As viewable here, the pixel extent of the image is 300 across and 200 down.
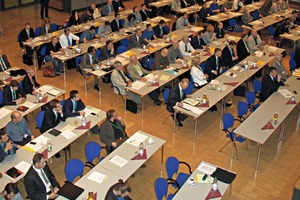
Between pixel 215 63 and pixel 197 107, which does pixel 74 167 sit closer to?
pixel 197 107

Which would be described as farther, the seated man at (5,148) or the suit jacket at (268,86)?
the suit jacket at (268,86)

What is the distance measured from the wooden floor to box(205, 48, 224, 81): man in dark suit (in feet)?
3.65

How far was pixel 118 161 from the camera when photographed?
8.38m

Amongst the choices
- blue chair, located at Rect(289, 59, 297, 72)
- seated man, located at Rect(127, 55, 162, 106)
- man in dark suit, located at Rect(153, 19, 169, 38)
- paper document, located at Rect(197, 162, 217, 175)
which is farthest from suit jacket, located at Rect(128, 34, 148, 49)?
paper document, located at Rect(197, 162, 217, 175)

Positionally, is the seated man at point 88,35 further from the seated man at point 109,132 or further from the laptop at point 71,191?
the laptop at point 71,191

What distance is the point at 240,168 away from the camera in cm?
996

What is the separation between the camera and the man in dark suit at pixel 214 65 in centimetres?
1306

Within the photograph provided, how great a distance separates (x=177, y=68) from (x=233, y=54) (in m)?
2.79

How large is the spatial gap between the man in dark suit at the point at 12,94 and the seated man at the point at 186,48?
5.88 m

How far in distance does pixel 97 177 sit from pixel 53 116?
2.45 meters

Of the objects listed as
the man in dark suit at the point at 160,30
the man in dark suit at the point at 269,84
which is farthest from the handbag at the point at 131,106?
the man in dark suit at the point at 160,30

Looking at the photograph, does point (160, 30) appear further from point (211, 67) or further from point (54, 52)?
point (54, 52)

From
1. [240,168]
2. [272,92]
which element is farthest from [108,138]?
[272,92]

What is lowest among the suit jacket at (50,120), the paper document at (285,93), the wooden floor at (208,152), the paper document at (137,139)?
the wooden floor at (208,152)
